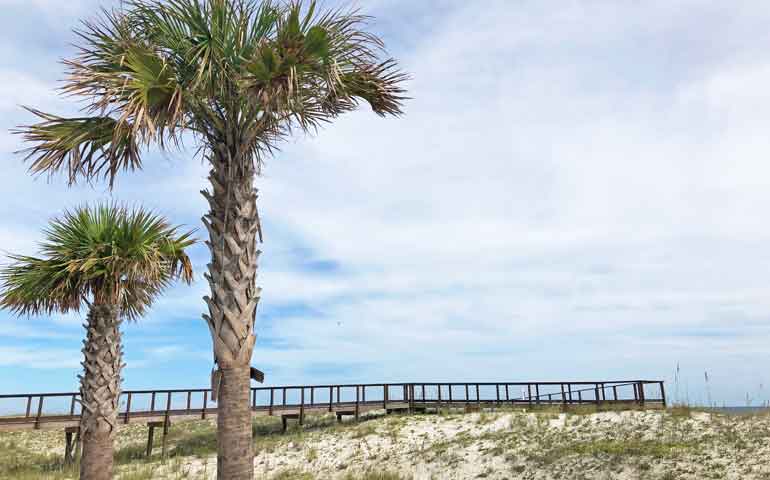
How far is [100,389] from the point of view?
548 inches

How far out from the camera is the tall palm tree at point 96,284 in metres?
13.6

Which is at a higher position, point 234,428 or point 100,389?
point 100,389

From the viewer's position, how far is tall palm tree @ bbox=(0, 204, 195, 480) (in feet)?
44.7

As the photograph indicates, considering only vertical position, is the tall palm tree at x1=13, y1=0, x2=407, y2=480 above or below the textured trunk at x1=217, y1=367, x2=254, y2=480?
above

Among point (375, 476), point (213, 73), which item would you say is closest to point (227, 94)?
point (213, 73)

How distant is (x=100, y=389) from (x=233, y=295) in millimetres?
8184

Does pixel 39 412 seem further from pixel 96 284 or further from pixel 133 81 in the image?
pixel 133 81

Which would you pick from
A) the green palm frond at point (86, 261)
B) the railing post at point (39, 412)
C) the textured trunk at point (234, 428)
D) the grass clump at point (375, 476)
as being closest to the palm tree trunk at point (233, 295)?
the textured trunk at point (234, 428)

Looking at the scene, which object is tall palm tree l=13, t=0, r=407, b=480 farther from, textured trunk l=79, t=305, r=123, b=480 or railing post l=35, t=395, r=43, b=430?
railing post l=35, t=395, r=43, b=430

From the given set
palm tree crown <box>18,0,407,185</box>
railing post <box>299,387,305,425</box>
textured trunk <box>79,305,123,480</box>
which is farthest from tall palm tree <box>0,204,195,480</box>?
railing post <box>299,387,305,425</box>

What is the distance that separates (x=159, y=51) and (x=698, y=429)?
1808 cm

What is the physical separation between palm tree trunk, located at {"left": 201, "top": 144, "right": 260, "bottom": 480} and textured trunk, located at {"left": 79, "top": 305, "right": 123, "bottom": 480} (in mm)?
7588

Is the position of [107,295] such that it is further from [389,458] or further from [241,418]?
[389,458]

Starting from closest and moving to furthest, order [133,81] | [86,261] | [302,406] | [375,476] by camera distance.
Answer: [133,81] < [86,261] < [375,476] < [302,406]
